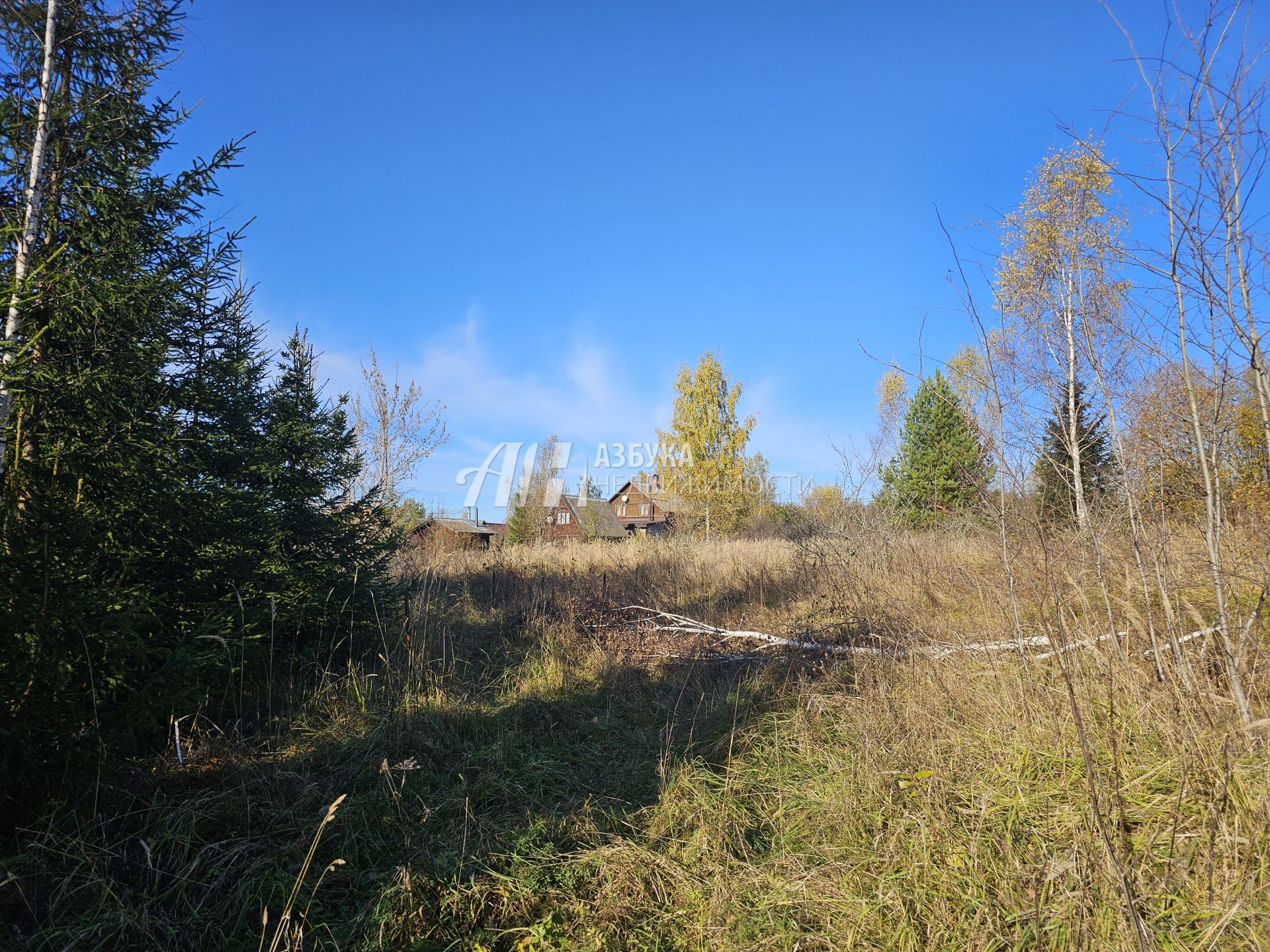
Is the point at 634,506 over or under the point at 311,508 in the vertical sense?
over

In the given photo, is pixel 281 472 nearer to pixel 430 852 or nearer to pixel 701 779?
pixel 430 852

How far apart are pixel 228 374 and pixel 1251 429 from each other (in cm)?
776

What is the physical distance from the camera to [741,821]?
3252 mm

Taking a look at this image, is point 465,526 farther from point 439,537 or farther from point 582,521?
point 439,537

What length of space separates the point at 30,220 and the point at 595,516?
83.5 ft

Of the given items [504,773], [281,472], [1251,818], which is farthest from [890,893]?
[281,472]

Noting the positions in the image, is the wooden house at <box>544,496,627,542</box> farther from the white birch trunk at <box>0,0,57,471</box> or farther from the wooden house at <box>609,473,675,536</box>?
the white birch trunk at <box>0,0,57,471</box>

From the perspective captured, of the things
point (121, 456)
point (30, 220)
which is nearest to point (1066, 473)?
point (121, 456)

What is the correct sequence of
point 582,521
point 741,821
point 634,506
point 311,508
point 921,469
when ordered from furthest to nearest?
point 634,506 < point 582,521 < point 921,469 < point 311,508 < point 741,821

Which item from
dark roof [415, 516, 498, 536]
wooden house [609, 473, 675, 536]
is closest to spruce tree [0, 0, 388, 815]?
dark roof [415, 516, 498, 536]

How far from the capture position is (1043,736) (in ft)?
10.2

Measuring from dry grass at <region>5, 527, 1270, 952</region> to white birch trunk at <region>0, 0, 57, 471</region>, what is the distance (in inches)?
75.0

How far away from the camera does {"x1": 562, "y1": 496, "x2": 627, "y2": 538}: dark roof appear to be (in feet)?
91.6

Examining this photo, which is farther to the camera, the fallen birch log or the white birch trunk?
the fallen birch log
